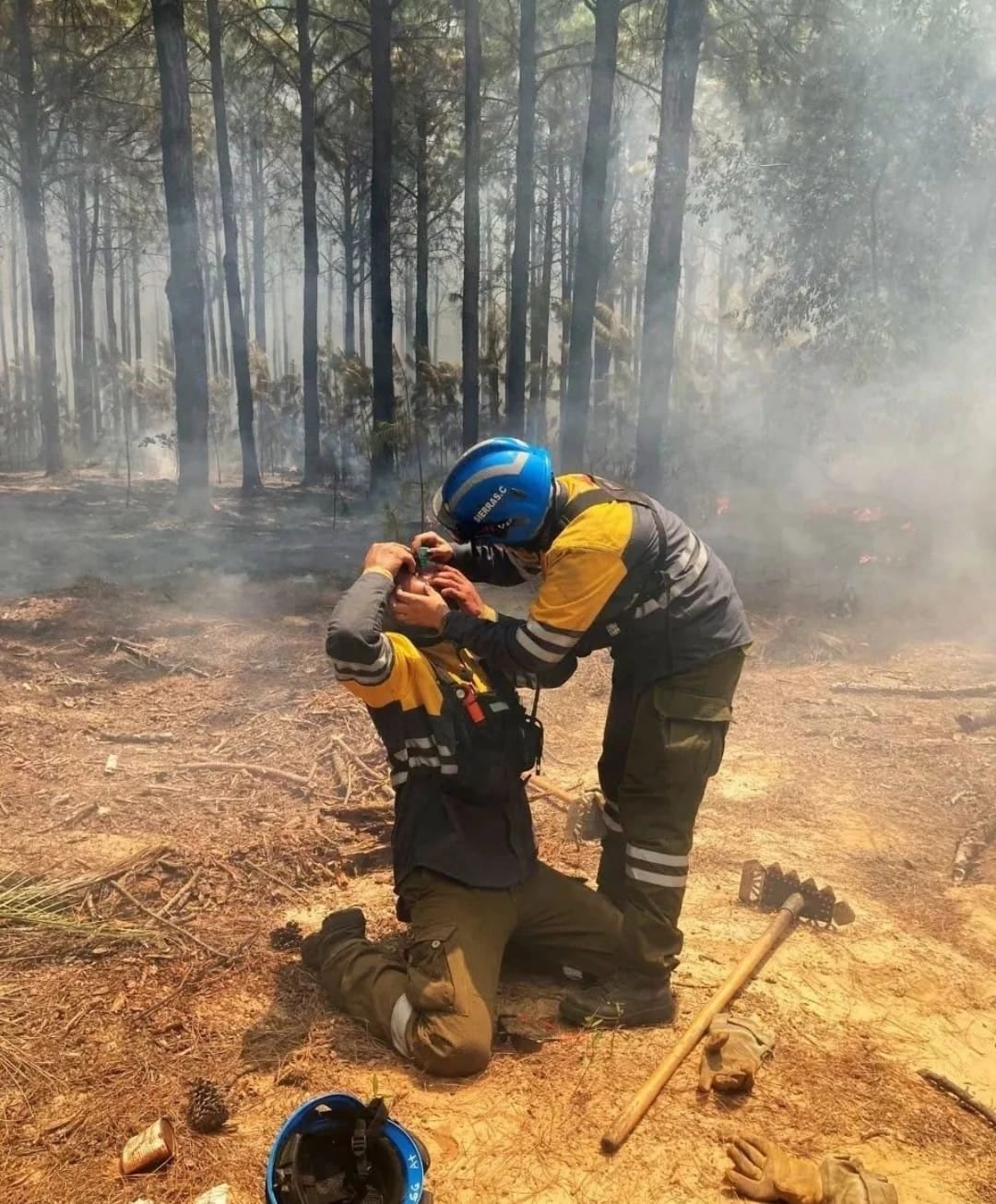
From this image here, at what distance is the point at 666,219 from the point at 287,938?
32.1 ft

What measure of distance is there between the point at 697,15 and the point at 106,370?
911 inches

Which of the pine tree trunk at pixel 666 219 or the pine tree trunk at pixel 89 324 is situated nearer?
the pine tree trunk at pixel 666 219

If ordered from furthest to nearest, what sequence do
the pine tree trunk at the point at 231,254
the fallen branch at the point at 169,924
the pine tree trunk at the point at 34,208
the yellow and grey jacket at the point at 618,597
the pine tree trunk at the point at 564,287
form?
1. the pine tree trunk at the point at 564,287
2. the pine tree trunk at the point at 34,208
3. the pine tree trunk at the point at 231,254
4. the fallen branch at the point at 169,924
5. the yellow and grey jacket at the point at 618,597

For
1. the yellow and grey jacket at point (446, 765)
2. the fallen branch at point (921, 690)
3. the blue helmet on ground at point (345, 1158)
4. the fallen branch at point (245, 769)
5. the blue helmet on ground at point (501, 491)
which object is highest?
the blue helmet on ground at point (501, 491)

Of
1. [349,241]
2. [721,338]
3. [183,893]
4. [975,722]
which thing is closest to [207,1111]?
[183,893]

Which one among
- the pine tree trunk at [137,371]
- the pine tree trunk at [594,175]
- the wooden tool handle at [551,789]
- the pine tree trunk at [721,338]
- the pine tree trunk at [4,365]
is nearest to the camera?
the wooden tool handle at [551,789]

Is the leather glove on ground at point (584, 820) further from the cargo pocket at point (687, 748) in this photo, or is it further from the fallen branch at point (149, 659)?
the fallen branch at point (149, 659)

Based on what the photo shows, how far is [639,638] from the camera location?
296 cm

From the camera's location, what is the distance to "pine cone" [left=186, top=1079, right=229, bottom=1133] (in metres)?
2.24

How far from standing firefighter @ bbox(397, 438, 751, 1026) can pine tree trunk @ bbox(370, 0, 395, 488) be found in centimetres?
1003

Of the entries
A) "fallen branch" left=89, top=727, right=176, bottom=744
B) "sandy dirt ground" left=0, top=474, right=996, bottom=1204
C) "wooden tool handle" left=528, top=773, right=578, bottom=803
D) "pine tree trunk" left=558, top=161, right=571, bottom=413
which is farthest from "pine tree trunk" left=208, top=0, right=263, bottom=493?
"wooden tool handle" left=528, top=773, right=578, bottom=803

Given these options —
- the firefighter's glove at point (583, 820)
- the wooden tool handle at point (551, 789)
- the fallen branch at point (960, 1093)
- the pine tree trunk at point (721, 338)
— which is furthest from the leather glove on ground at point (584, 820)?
the pine tree trunk at point (721, 338)

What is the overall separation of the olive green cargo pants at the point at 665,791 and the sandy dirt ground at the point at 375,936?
0.28 m

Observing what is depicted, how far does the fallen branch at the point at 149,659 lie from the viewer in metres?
6.31
